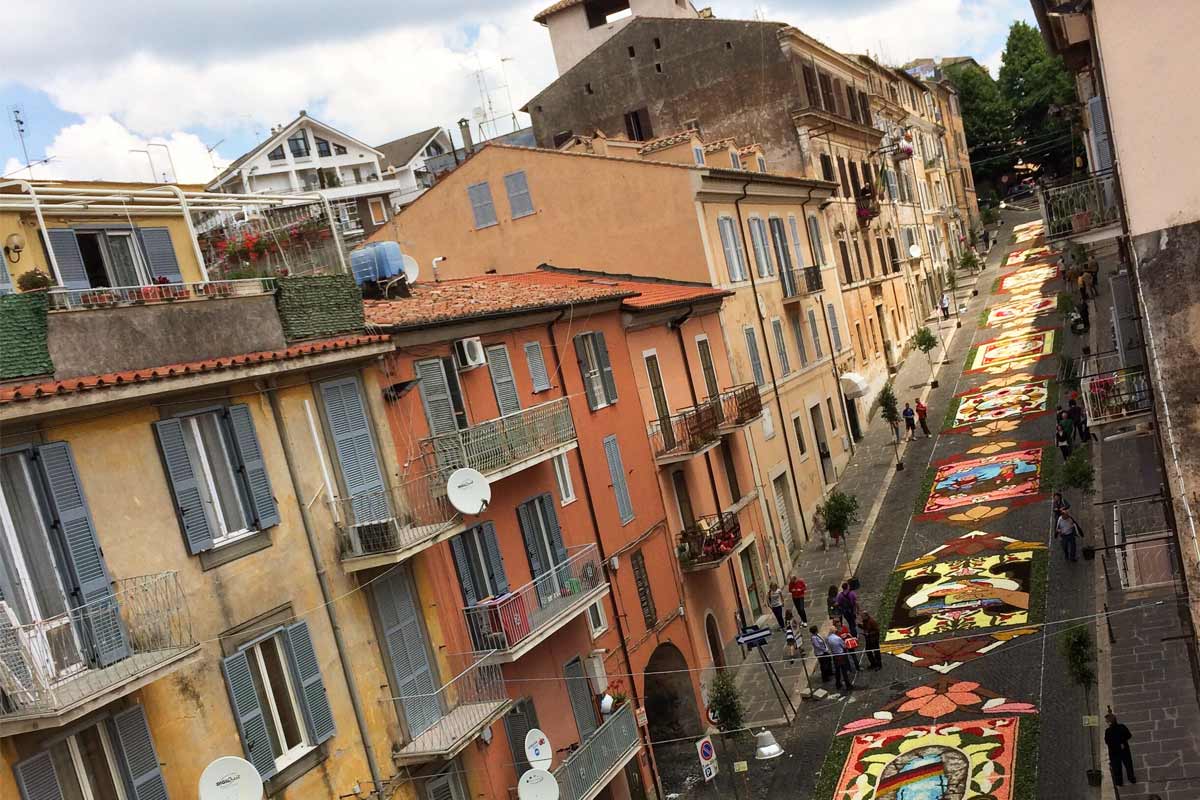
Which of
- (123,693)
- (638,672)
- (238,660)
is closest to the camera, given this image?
(123,693)

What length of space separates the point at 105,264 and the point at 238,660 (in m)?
6.05

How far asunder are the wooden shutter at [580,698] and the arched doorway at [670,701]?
4431mm

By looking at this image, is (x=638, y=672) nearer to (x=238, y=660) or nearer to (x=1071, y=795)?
(x=1071, y=795)

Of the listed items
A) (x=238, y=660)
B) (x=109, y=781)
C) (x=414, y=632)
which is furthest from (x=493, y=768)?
(x=109, y=781)

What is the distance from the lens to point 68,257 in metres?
15.8

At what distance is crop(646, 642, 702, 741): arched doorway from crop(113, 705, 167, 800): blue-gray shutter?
→ 648 inches

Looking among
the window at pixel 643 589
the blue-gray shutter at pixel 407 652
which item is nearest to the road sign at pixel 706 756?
the blue-gray shutter at pixel 407 652

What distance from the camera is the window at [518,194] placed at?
37250 mm

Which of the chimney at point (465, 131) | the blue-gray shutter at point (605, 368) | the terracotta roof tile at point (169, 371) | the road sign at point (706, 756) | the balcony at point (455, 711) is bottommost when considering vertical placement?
the road sign at point (706, 756)

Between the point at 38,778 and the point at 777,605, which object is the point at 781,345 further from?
the point at 38,778

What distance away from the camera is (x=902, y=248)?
67.6m

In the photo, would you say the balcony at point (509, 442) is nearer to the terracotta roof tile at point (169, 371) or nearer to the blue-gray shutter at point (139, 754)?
the terracotta roof tile at point (169, 371)

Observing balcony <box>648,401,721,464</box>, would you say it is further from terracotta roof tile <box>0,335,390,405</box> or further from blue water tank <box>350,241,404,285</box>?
terracotta roof tile <box>0,335,390,405</box>

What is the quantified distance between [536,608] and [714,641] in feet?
34.7
